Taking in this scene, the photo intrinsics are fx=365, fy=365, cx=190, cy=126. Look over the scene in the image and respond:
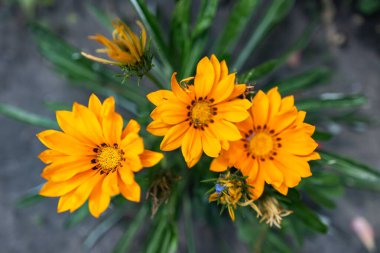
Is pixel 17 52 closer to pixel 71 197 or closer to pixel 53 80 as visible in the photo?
pixel 53 80

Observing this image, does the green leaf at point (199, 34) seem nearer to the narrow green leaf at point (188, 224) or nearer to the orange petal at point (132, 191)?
the orange petal at point (132, 191)

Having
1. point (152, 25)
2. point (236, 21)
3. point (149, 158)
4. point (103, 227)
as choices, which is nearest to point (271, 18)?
point (236, 21)

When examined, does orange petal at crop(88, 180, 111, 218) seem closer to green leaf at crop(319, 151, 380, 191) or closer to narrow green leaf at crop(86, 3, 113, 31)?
green leaf at crop(319, 151, 380, 191)

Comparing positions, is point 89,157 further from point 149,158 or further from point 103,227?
point 103,227

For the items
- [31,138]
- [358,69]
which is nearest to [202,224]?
[31,138]

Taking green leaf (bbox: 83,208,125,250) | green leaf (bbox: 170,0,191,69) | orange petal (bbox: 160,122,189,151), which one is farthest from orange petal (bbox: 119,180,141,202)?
green leaf (bbox: 83,208,125,250)

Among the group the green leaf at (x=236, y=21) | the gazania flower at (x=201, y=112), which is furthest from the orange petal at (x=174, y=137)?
the green leaf at (x=236, y=21)
